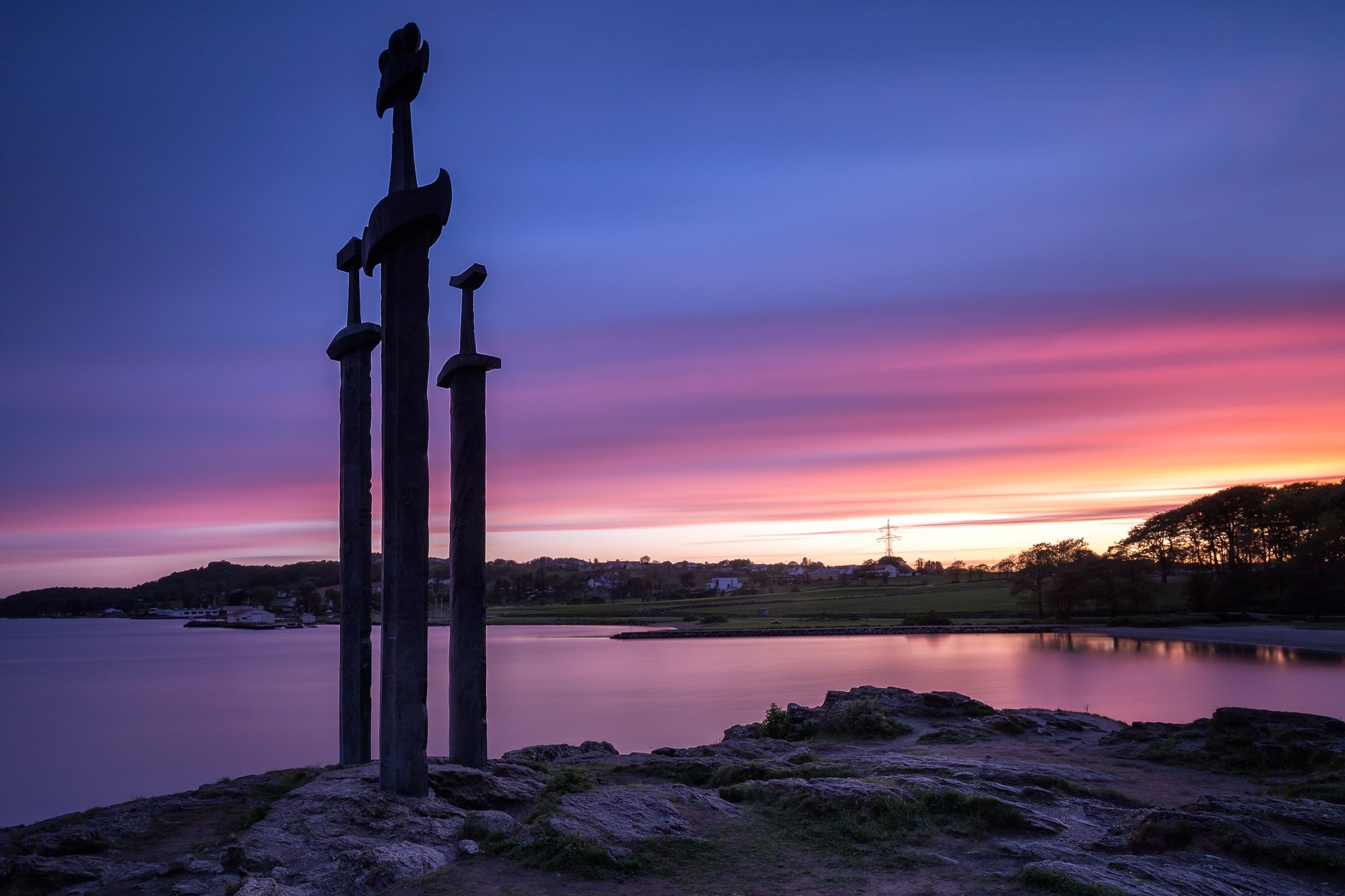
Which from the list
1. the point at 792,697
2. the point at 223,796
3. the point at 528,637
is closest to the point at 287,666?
the point at 528,637

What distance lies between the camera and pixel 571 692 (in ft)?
147

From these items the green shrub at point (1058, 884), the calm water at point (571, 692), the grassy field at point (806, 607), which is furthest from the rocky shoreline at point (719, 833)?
the grassy field at point (806, 607)

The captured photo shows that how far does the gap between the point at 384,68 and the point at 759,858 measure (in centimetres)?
1037

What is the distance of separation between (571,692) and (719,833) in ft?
120

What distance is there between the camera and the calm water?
2836 cm

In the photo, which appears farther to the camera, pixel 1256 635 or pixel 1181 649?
pixel 1256 635

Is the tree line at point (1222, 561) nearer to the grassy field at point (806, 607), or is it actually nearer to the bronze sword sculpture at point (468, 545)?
the grassy field at point (806, 607)

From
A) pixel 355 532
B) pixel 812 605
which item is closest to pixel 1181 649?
pixel 355 532

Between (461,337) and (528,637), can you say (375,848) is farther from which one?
(528,637)

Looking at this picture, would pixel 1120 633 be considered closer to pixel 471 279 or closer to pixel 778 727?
pixel 778 727

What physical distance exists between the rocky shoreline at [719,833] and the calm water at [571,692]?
48.0ft

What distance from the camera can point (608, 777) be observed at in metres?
13.2

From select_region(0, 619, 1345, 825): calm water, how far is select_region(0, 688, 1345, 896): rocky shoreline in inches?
576

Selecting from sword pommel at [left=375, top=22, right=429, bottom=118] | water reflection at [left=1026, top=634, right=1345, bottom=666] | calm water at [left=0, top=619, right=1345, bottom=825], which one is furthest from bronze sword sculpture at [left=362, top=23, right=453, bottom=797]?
water reflection at [left=1026, top=634, right=1345, bottom=666]
